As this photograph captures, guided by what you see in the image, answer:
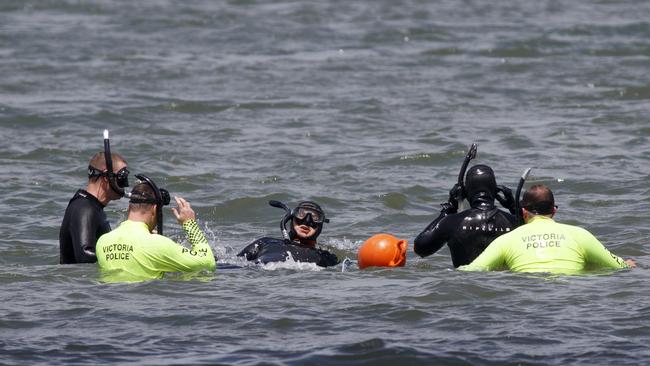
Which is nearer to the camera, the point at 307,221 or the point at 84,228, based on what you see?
the point at 84,228

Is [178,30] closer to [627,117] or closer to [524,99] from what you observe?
[524,99]

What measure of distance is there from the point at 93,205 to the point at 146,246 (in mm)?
928

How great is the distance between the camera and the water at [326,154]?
414 inches

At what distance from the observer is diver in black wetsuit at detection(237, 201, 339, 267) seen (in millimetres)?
12859

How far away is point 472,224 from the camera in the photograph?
12.5 m

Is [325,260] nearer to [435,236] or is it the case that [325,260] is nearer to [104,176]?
[435,236]

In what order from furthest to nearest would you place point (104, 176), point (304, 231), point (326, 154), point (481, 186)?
point (326, 154) < point (304, 231) < point (481, 186) < point (104, 176)

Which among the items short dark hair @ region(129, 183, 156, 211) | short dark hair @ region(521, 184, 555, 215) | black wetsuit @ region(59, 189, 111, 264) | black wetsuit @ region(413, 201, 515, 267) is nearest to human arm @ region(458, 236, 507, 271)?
short dark hair @ region(521, 184, 555, 215)

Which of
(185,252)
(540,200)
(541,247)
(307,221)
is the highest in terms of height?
(540,200)

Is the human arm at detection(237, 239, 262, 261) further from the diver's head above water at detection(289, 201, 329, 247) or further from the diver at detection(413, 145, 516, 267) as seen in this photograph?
the diver at detection(413, 145, 516, 267)

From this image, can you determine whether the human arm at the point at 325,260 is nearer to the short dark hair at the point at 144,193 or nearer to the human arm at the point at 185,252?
the human arm at the point at 185,252

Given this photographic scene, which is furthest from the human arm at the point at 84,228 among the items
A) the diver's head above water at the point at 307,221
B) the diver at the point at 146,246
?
the diver's head above water at the point at 307,221

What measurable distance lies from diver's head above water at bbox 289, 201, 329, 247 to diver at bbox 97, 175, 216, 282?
1.31 m

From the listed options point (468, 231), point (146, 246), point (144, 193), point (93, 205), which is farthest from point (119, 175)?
point (468, 231)
